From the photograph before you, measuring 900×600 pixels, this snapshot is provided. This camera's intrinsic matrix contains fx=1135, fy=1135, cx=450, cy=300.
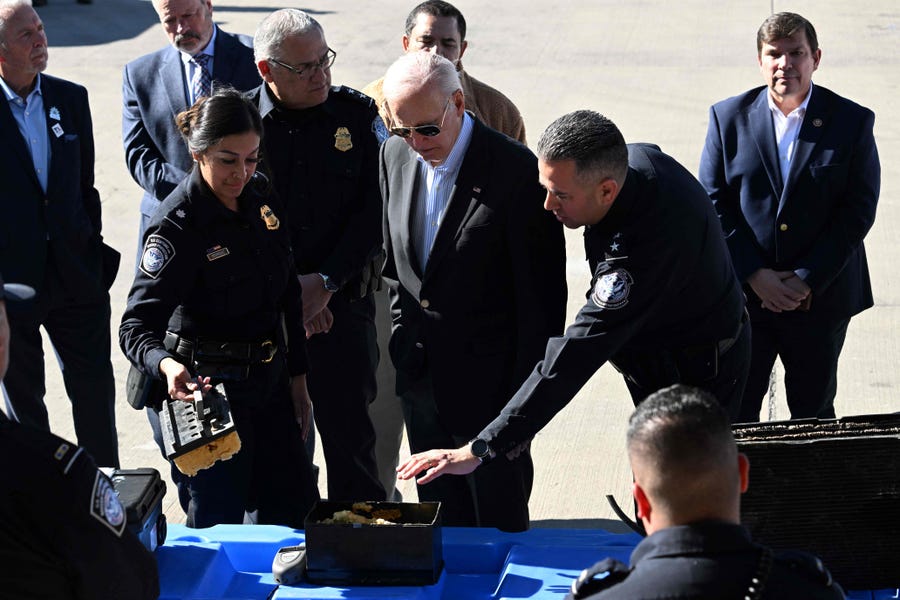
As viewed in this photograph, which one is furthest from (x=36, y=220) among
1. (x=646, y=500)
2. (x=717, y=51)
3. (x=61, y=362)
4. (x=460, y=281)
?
(x=717, y=51)

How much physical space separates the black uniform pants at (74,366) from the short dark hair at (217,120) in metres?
1.35

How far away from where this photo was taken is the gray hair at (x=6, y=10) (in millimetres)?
4297

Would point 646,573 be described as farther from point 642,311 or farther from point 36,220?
point 36,220

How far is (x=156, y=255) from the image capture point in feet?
10.9

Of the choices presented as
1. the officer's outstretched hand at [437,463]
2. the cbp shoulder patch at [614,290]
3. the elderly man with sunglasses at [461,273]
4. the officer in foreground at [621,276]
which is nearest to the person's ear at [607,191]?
the officer in foreground at [621,276]

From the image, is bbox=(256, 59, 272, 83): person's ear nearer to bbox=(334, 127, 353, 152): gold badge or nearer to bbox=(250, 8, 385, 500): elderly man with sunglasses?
bbox=(250, 8, 385, 500): elderly man with sunglasses

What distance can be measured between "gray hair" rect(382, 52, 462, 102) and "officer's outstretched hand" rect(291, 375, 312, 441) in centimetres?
98

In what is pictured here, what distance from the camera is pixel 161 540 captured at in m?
2.95

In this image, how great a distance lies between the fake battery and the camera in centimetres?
278

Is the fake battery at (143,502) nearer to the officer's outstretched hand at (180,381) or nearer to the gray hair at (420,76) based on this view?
the officer's outstretched hand at (180,381)

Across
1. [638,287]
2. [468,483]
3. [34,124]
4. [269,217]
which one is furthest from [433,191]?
[34,124]

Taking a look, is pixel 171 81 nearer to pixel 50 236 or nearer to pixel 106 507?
pixel 50 236

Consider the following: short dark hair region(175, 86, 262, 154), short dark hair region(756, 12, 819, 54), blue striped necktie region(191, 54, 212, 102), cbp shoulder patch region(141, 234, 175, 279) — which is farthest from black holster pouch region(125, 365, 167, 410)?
short dark hair region(756, 12, 819, 54)

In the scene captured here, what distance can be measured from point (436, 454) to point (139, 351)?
3.15 ft
